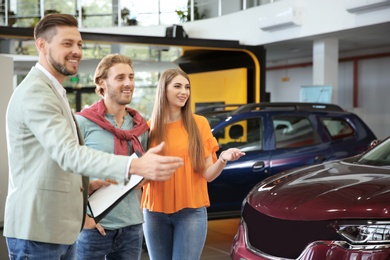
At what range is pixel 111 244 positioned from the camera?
2.89 m

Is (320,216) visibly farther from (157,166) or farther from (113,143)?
(157,166)

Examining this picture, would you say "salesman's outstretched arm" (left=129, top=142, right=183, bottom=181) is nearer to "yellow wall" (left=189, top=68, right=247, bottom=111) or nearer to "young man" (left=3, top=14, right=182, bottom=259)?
"young man" (left=3, top=14, right=182, bottom=259)

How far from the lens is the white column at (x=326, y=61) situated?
13.7 meters

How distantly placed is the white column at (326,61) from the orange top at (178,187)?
34.8 feet

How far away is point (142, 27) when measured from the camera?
16281mm

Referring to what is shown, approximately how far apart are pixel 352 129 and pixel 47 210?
20.3 ft

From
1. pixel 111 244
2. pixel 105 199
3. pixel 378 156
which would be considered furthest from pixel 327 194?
pixel 105 199

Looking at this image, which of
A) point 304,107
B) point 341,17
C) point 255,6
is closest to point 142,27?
point 255,6

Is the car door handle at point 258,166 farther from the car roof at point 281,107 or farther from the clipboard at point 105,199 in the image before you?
the clipboard at point 105,199

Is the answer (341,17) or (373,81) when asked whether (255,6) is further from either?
(373,81)

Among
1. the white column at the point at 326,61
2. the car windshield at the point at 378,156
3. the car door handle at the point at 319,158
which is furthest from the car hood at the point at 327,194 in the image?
the white column at the point at 326,61

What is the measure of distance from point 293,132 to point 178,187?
4.36m

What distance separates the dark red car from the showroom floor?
8.08 feet

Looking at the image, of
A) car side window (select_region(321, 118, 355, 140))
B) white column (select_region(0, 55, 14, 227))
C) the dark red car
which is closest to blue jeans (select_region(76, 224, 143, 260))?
the dark red car
